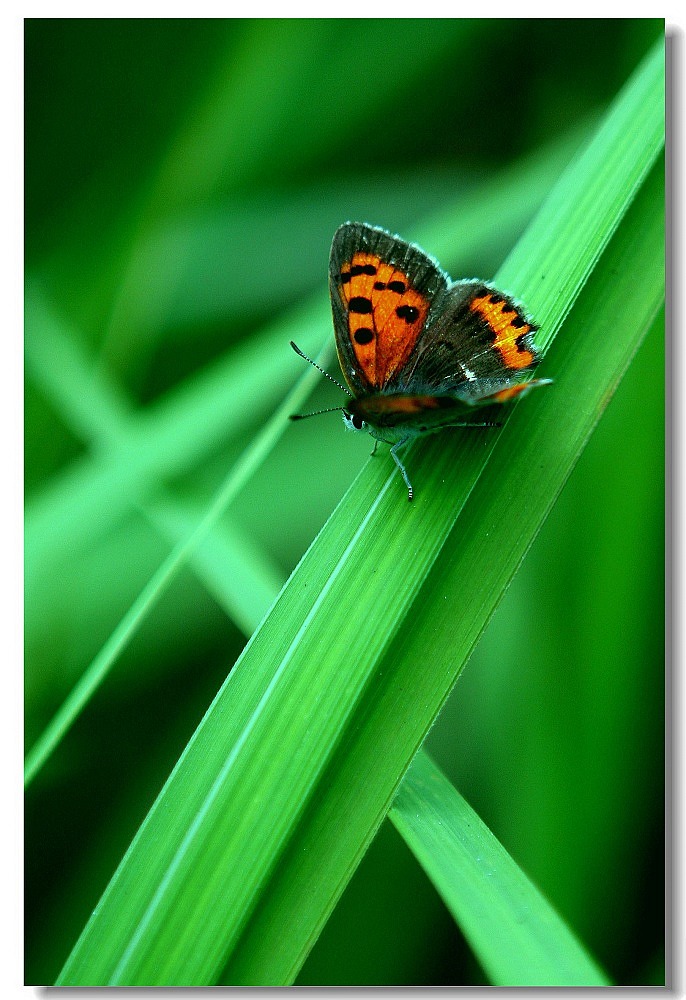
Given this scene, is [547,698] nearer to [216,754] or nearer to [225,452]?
[216,754]

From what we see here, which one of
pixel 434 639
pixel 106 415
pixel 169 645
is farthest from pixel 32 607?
Answer: pixel 434 639

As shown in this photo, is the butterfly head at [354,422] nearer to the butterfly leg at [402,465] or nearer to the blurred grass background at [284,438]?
the butterfly leg at [402,465]

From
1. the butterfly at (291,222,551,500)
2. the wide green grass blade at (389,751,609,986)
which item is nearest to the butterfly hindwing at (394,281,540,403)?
the butterfly at (291,222,551,500)

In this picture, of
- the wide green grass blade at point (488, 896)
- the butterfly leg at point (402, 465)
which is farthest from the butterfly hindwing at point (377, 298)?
the wide green grass blade at point (488, 896)

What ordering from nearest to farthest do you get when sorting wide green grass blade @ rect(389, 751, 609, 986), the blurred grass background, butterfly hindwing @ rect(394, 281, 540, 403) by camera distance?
1. wide green grass blade @ rect(389, 751, 609, 986)
2. butterfly hindwing @ rect(394, 281, 540, 403)
3. the blurred grass background

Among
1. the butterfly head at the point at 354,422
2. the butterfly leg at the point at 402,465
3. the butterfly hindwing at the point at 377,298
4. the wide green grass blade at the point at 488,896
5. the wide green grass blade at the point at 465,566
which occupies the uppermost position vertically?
the butterfly hindwing at the point at 377,298

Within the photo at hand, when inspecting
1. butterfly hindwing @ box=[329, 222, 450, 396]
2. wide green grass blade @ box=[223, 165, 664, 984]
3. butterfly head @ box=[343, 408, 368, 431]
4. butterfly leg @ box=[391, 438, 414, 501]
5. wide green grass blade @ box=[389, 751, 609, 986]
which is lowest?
wide green grass blade @ box=[389, 751, 609, 986]

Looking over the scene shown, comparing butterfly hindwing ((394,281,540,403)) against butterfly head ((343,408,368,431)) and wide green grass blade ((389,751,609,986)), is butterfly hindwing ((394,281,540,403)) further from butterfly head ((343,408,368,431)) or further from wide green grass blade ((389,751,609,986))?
wide green grass blade ((389,751,609,986))

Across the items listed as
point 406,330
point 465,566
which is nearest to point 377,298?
point 406,330
